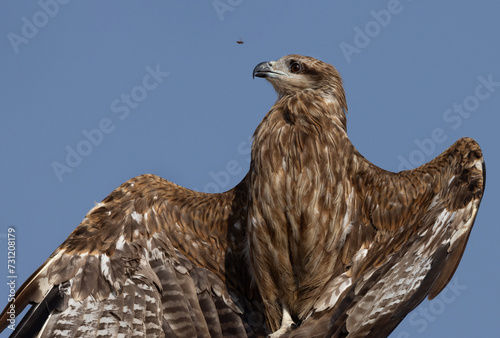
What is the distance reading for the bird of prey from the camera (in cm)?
1123

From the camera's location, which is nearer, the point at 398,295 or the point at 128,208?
the point at 398,295

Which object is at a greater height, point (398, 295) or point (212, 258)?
point (212, 258)

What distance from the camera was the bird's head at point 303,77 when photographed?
1238 cm

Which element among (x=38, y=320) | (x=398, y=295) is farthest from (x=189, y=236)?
(x=398, y=295)

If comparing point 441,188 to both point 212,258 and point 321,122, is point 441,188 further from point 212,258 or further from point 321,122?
point 212,258

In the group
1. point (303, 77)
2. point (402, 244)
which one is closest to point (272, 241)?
point (402, 244)

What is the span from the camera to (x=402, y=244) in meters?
11.3

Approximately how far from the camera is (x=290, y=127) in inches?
470

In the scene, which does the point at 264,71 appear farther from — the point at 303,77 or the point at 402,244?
the point at 402,244

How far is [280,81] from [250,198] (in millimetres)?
1704

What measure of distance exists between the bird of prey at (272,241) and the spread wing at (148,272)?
A: 0.05ft

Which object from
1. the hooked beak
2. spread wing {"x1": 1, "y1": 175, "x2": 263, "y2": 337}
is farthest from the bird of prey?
the hooked beak

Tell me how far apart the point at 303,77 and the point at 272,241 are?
228 centimetres

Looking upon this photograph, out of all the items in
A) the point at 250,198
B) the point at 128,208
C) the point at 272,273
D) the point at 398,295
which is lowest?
the point at 398,295
